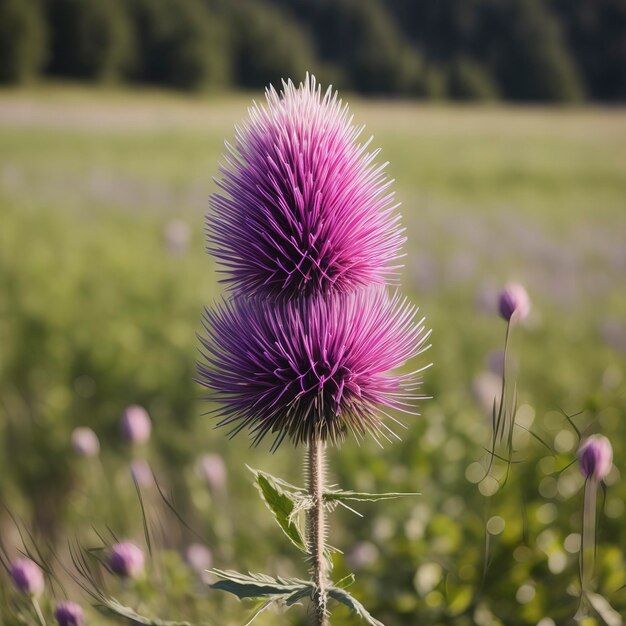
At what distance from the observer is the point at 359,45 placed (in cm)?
844

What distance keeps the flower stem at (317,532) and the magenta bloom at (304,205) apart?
0.26 metres

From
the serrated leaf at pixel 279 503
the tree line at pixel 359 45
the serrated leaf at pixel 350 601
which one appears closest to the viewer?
the serrated leaf at pixel 350 601

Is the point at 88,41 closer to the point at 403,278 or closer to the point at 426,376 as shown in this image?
the point at 403,278

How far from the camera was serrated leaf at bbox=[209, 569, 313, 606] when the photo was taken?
3.10 ft

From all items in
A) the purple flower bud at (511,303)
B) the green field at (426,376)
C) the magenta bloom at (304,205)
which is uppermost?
the magenta bloom at (304,205)

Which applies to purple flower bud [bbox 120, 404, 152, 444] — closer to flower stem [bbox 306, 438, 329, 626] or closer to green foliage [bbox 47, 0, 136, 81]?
flower stem [bbox 306, 438, 329, 626]

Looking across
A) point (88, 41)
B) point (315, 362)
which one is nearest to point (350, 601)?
point (315, 362)

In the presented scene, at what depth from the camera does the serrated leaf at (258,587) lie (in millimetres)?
944

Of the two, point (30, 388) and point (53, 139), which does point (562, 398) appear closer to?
point (30, 388)

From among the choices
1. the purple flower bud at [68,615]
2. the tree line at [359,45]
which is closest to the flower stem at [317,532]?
the purple flower bud at [68,615]

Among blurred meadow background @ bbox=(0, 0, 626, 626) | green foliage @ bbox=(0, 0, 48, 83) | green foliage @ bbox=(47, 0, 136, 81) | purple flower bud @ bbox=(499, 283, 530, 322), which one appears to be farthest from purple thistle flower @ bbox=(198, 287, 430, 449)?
green foliage @ bbox=(47, 0, 136, 81)

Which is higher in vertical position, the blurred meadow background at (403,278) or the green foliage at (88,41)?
the green foliage at (88,41)

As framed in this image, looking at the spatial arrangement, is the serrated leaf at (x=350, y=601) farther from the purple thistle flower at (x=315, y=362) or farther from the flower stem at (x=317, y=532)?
the purple thistle flower at (x=315, y=362)

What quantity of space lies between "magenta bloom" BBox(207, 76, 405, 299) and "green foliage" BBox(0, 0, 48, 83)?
5655 mm
